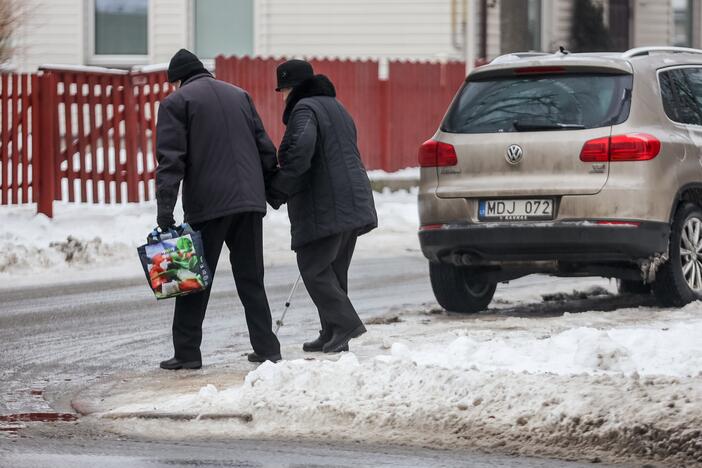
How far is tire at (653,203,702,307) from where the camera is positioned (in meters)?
10.4

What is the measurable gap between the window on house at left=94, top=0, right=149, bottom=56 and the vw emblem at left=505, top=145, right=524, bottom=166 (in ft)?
51.9

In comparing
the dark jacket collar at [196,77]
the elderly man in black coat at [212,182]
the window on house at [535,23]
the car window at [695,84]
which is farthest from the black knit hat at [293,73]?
the window on house at [535,23]

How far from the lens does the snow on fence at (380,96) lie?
21484 mm

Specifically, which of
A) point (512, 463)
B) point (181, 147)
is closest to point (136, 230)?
point (181, 147)

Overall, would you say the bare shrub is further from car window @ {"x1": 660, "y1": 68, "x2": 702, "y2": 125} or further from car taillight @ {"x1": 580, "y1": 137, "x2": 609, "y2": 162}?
car taillight @ {"x1": 580, "y1": 137, "x2": 609, "y2": 162}

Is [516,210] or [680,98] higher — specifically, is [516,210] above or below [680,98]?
below

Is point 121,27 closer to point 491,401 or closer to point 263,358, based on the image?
point 263,358

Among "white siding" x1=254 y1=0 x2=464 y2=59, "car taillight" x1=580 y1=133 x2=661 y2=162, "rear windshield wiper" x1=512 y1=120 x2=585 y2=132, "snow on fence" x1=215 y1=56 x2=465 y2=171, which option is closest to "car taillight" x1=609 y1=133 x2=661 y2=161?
"car taillight" x1=580 y1=133 x2=661 y2=162

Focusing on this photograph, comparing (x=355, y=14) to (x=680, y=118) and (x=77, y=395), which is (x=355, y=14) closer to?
(x=680, y=118)

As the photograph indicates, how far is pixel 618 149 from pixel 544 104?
625mm

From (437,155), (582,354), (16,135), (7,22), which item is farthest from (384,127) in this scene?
(582,354)

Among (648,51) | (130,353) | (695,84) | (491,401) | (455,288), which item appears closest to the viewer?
(491,401)

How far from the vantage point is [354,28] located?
2525cm

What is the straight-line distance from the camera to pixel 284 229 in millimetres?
17531
